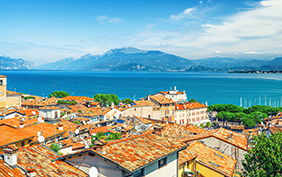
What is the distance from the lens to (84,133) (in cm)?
2730

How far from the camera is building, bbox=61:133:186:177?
336 inches

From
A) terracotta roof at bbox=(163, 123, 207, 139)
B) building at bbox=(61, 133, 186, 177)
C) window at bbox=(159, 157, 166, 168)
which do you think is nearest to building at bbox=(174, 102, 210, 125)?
terracotta roof at bbox=(163, 123, 207, 139)

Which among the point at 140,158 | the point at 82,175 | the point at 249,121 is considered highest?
the point at 140,158

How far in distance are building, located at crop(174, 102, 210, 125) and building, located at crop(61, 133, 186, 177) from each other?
56888 mm

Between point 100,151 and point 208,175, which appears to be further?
point 208,175

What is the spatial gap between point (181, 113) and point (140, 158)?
61087 millimetres

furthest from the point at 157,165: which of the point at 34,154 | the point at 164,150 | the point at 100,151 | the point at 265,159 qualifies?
the point at 265,159

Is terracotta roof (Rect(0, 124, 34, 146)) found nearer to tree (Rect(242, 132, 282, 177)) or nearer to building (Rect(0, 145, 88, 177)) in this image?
building (Rect(0, 145, 88, 177))

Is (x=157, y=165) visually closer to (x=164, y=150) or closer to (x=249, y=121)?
(x=164, y=150)

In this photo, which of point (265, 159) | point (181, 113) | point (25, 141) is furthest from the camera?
point (181, 113)

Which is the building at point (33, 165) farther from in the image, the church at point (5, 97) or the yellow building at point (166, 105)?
the yellow building at point (166, 105)

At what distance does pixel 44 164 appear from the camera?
9.75 metres

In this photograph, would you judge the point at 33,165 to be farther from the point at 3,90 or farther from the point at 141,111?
the point at 3,90

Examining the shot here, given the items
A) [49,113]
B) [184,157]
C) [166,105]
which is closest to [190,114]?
[166,105]
